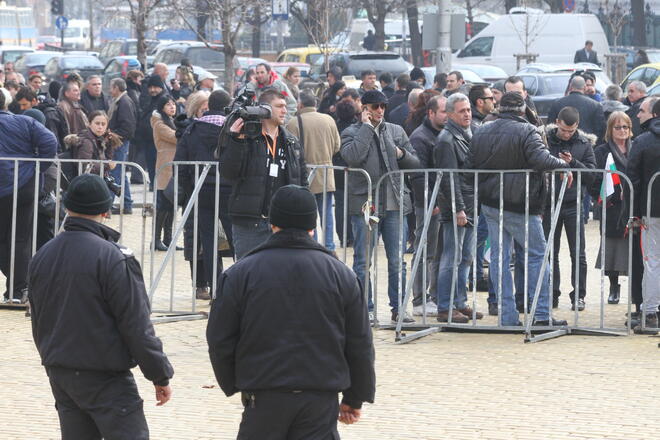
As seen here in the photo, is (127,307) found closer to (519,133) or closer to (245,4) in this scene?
(519,133)

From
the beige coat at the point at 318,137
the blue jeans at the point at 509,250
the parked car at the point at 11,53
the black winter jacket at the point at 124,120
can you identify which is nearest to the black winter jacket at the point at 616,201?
the blue jeans at the point at 509,250

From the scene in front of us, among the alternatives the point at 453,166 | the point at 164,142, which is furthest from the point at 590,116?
the point at 453,166

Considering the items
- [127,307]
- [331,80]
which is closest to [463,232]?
[127,307]

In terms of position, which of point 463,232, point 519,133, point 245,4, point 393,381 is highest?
point 245,4

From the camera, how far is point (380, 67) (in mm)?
32781

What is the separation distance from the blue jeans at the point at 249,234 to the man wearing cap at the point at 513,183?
193cm

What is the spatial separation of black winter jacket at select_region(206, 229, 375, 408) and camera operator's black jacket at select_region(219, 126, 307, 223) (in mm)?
3723

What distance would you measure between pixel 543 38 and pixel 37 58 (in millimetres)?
16156

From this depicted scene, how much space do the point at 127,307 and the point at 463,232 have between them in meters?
5.27

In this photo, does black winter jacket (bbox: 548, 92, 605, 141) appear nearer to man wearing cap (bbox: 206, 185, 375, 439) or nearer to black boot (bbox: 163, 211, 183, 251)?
black boot (bbox: 163, 211, 183, 251)

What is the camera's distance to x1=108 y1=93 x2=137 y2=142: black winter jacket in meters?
17.8

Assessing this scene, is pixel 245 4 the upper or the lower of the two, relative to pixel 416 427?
upper

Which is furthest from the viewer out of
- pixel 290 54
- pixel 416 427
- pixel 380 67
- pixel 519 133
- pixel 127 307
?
pixel 290 54

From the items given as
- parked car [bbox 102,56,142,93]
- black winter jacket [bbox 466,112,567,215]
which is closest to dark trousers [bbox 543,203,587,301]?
black winter jacket [bbox 466,112,567,215]
